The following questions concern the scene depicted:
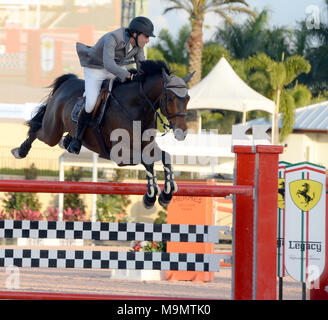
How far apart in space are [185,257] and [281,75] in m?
21.4

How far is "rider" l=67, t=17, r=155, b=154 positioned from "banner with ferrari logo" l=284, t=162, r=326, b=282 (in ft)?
5.45

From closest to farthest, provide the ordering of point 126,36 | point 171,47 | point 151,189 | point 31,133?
1. point 151,189
2. point 126,36
3. point 31,133
4. point 171,47

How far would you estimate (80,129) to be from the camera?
5.81m

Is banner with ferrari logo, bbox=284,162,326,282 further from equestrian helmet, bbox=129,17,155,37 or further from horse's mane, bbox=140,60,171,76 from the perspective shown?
equestrian helmet, bbox=129,17,155,37

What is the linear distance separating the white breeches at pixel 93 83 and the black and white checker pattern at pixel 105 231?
97 cm

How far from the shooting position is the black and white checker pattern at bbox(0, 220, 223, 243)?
530cm

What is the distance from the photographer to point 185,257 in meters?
5.29

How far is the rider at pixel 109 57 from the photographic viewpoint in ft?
17.7

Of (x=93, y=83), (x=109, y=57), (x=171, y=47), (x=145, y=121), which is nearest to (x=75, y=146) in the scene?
(x=93, y=83)

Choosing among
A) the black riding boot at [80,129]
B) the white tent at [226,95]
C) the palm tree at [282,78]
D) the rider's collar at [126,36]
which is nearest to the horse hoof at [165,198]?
the black riding boot at [80,129]

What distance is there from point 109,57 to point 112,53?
0.04 metres

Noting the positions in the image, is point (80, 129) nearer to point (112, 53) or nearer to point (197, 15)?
point (112, 53)
